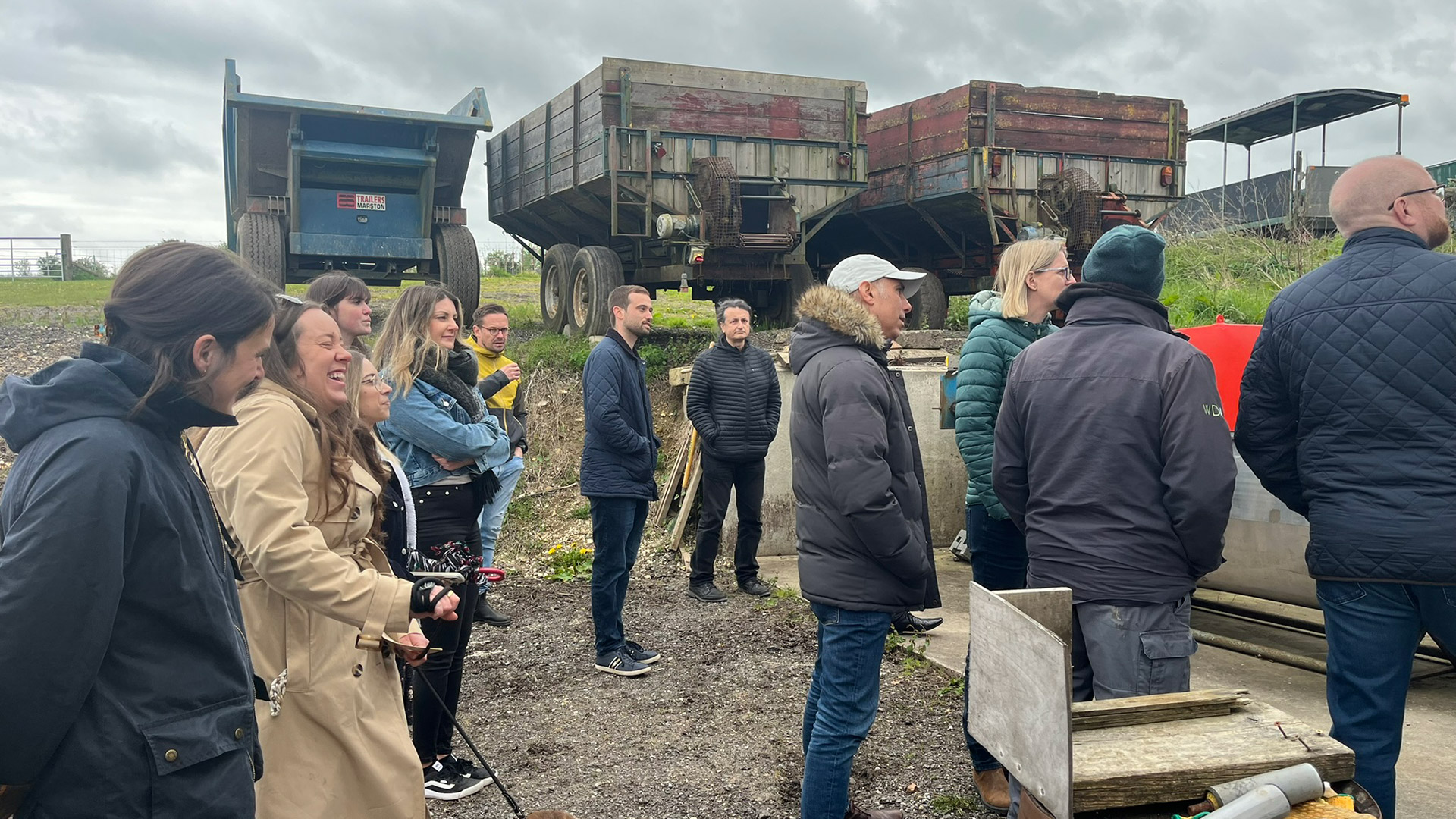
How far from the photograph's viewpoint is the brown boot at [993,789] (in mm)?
3408

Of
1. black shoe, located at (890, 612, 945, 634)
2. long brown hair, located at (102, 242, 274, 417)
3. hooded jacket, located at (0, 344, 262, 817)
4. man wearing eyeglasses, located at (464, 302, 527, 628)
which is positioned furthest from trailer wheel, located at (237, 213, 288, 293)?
hooded jacket, located at (0, 344, 262, 817)

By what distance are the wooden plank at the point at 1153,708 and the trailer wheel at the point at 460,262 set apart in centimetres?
877

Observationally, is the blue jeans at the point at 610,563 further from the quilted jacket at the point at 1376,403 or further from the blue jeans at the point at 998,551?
the quilted jacket at the point at 1376,403

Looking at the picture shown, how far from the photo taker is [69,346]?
10.9 meters

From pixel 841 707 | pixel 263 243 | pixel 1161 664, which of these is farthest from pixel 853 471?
pixel 263 243

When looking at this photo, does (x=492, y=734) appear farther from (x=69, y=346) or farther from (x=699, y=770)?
(x=69, y=346)

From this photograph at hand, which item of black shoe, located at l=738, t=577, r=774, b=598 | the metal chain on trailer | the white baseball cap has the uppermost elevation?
the metal chain on trailer

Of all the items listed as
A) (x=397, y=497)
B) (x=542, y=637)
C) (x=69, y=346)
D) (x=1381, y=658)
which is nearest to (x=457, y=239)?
(x=69, y=346)

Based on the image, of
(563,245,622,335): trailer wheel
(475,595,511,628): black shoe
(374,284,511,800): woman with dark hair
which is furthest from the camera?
(563,245,622,335): trailer wheel

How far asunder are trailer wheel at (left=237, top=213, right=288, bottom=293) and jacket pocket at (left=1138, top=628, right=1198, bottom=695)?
8736 millimetres

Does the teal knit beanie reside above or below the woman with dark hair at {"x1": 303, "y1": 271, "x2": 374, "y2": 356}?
above

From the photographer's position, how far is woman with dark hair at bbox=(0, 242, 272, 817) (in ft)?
4.81

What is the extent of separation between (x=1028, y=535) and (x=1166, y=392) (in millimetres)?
539

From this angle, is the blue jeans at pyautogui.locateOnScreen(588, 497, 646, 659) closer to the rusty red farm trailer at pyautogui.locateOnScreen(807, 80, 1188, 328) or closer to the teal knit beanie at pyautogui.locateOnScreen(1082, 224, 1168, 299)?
the teal knit beanie at pyautogui.locateOnScreen(1082, 224, 1168, 299)
